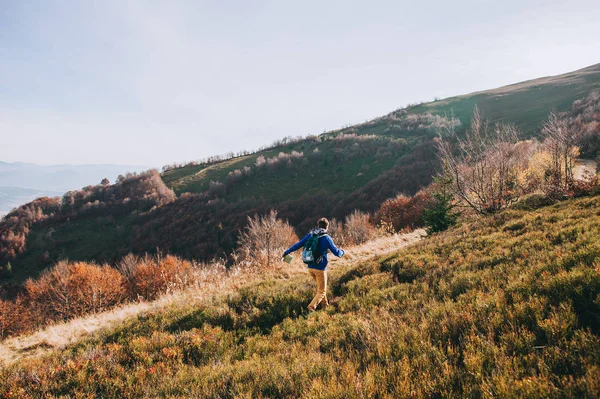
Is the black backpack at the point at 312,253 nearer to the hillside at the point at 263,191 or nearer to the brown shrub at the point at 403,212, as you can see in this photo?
the brown shrub at the point at 403,212

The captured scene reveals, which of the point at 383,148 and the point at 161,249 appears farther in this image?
the point at 383,148

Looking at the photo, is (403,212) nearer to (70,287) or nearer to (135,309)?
(135,309)

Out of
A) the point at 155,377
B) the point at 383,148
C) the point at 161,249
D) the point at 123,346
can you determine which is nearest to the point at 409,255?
the point at 155,377

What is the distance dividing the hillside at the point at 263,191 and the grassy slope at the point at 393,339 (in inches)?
1696

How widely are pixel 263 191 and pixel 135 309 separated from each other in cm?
6632

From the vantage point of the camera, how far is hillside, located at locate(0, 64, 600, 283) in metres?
57.6

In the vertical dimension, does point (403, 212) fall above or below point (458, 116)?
below

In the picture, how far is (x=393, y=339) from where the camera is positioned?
4863mm

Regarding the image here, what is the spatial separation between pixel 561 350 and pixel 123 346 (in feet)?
28.4

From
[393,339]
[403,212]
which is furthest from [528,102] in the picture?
[393,339]

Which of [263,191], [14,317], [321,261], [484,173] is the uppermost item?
[321,261]

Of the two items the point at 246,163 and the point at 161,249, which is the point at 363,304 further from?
the point at 246,163

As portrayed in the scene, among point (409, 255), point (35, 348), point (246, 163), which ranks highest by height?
point (246, 163)

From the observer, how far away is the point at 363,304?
729 centimetres
